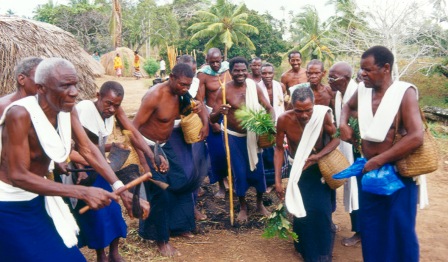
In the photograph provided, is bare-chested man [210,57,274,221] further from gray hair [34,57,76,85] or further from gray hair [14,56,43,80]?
gray hair [34,57,76,85]

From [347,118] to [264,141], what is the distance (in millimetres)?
1489

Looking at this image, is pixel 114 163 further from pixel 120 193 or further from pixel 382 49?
pixel 382 49

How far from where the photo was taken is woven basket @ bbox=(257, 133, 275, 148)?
502 centimetres

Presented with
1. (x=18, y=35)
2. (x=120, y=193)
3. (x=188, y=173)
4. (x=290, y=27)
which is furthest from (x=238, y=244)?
(x=290, y=27)

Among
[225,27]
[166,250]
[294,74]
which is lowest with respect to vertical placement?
[166,250]

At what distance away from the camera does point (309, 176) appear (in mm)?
4156

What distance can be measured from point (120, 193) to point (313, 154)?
2028 mm

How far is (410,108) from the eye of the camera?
10.3 ft

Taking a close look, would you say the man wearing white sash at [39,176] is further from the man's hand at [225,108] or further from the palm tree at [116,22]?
the palm tree at [116,22]

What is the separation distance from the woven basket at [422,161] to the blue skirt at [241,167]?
237cm

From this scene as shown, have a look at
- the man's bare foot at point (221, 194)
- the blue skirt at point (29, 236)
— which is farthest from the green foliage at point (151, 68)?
the blue skirt at point (29, 236)

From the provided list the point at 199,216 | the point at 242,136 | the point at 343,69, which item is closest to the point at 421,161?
the point at 343,69

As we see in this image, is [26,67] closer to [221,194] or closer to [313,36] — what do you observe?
[221,194]

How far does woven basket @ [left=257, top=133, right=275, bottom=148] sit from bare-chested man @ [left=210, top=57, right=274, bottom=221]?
8 centimetres
